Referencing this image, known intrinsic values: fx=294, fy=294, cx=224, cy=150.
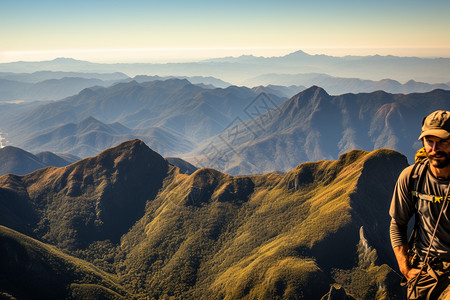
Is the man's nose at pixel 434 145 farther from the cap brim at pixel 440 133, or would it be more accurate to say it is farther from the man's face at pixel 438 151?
the cap brim at pixel 440 133

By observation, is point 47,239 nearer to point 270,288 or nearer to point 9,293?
point 9,293

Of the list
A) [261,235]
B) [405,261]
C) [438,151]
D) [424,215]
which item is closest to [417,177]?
[438,151]

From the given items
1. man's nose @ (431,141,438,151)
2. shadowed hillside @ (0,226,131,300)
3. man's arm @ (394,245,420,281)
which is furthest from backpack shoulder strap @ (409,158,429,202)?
shadowed hillside @ (0,226,131,300)

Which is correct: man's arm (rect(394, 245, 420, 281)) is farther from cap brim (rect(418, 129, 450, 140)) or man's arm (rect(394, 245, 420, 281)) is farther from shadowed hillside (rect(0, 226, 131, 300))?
shadowed hillside (rect(0, 226, 131, 300))

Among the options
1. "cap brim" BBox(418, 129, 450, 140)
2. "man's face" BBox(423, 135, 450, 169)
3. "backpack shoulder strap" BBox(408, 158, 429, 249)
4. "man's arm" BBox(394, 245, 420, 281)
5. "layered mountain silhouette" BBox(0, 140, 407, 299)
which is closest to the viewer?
"cap brim" BBox(418, 129, 450, 140)

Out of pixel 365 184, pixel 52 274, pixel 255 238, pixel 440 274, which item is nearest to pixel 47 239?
pixel 52 274

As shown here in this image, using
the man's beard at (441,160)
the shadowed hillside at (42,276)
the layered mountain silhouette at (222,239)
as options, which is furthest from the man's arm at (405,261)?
the shadowed hillside at (42,276)
